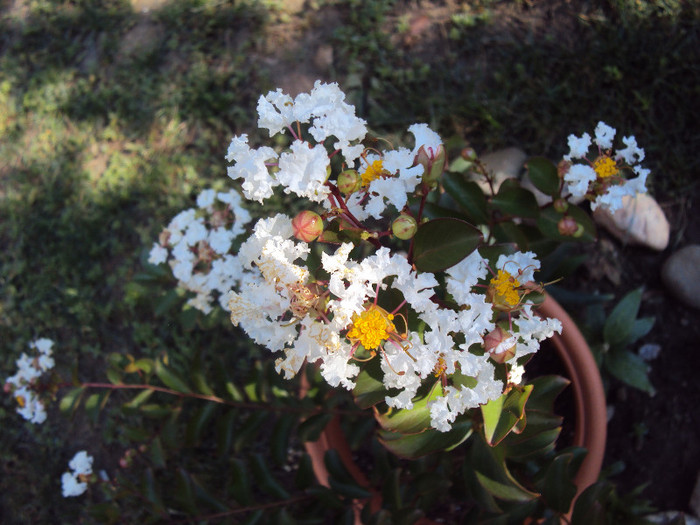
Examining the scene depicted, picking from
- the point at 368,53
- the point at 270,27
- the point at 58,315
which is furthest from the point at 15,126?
the point at 368,53

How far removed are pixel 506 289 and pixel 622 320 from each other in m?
0.87

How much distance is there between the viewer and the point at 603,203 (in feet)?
4.18

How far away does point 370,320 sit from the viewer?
0.96 metres

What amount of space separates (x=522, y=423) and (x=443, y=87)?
150 cm

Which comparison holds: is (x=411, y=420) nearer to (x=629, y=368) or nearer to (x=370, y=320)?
(x=370, y=320)

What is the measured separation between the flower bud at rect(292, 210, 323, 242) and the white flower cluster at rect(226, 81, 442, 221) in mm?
33

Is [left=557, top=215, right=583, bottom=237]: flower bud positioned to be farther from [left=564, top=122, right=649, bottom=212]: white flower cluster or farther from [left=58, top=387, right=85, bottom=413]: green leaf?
[left=58, top=387, right=85, bottom=413]: green leaf

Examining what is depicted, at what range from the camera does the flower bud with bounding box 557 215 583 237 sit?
128cm

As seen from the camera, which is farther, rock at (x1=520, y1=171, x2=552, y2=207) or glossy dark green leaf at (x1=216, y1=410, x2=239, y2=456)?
rock at (x1=520, y1=171, x2=552, y2=207)

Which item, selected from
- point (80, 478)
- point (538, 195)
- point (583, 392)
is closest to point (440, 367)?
point (583, 392)

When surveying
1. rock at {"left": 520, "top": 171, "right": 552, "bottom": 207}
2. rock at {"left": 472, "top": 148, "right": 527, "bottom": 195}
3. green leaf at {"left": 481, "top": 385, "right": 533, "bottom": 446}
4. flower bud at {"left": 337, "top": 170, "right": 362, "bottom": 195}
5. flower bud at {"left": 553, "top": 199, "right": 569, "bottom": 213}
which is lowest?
rock at {"left": 520, "top": 171, "right": 552, "bottom": 207}

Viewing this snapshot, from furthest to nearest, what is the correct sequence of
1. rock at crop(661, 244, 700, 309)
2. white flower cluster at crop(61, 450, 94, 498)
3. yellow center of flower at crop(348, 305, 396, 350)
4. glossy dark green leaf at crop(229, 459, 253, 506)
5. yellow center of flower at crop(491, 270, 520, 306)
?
1. white flower cluster at crop(61, 450, 94, 498)
2. rock at crop(661, 244, 700, 309)
3. glossy dark green leaf at crop(229, 459, 253, 506)
4. yellow center of flower at crop(491, 270, 520, 306)
5. yellow center of flower at crop(348, 305, 396, 350)

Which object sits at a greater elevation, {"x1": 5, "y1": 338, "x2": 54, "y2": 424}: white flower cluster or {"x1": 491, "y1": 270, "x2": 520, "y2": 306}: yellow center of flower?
{"x1": 491, "y1": 270, "x2": 520, "y2": 306}: yellow center of flower

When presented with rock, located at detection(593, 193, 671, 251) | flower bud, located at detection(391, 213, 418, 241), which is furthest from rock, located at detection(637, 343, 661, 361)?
flower bud, located at detection(391, 213, 418, 241)
